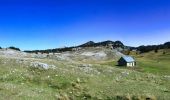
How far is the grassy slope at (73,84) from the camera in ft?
125

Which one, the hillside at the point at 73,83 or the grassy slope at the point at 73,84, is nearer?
the grassy slope at the point at 73,84

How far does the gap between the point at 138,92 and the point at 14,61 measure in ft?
62.8

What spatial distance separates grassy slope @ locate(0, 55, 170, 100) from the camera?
3810 centimetres

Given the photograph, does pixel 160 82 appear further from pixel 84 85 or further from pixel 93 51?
pixel 93 51

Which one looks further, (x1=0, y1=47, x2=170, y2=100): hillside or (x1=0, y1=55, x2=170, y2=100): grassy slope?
(x1=0, y1=47, x2=170, y2=100): hillside

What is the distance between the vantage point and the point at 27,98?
35219mm

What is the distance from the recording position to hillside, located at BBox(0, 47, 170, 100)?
3822 cm

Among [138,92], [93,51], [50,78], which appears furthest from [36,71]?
[93,51]

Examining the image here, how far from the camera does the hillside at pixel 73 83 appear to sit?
38.2 m

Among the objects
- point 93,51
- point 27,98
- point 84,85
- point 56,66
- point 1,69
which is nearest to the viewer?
point 27,98

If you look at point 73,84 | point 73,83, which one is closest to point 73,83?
point 73,83

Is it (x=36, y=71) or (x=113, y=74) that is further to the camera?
(x=113, y=74)

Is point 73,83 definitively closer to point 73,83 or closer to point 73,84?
point 73,83

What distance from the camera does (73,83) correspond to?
42125 mm
